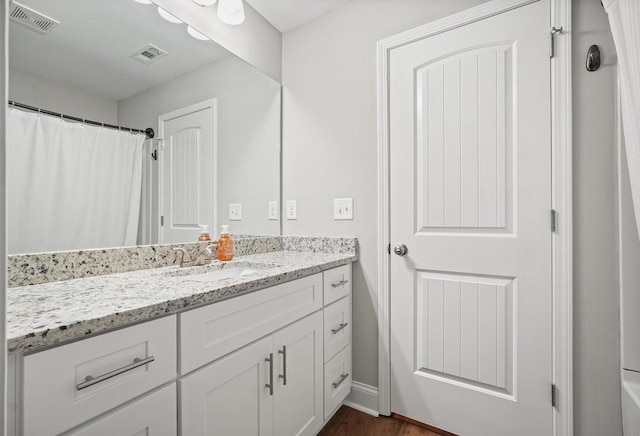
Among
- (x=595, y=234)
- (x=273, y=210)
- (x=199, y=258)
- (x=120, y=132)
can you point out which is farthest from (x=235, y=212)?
(x=595, y=234)

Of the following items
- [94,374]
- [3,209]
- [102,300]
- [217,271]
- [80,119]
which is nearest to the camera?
[3,209]

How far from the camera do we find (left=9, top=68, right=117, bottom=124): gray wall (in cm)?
94

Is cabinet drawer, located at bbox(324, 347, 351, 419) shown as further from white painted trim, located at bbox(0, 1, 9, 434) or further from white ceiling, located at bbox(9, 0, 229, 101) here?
white ceiling, located at bbox(9, 0, 229, 101)

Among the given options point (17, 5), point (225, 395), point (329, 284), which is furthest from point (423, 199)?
point (17, 5)

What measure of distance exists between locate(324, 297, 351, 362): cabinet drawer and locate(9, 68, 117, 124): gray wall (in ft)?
4.05

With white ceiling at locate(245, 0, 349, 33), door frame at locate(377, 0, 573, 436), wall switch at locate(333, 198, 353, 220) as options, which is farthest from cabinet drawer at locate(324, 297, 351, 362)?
white ceiling at locate(245, 0, 349, 33)

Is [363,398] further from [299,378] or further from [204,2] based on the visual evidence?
[204,2]

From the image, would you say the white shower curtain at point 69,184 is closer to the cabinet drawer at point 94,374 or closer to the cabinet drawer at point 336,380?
the cabinet drawer at point 94,374

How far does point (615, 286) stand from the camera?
3.74 feet

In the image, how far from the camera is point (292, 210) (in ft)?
6.43

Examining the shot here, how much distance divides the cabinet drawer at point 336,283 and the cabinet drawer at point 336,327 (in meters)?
0.04

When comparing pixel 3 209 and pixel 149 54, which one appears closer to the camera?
pixel 3 209

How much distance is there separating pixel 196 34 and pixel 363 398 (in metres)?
2.12

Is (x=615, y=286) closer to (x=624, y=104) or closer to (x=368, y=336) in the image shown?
(x=624, y=104)
